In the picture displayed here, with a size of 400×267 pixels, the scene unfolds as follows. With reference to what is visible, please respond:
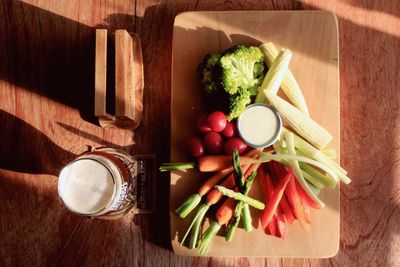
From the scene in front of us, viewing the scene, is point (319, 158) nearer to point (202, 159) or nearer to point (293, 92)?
point (293, 92)

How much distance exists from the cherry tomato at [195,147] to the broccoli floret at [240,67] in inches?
7.5

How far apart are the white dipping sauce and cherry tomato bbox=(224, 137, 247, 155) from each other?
0.03 m

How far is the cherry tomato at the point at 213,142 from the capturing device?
142 centimetres

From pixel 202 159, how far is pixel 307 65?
464 mm

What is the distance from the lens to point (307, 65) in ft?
4.80

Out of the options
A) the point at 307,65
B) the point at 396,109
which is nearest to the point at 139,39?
the point at 307,65

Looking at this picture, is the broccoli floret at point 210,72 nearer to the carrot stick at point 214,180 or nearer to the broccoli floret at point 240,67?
the broccoli floret at point 240,67

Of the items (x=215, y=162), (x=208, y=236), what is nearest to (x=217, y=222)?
(x=208, y=236)

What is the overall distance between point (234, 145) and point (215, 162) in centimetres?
8

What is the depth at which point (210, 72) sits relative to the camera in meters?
1.41

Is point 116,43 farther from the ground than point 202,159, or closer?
farther from the ground

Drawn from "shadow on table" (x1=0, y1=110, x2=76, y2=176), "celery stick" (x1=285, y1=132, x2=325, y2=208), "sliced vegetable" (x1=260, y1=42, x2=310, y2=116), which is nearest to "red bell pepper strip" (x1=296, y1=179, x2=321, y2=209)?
"celery stick" (x1=285, y1=132, x2=325, y2=208)

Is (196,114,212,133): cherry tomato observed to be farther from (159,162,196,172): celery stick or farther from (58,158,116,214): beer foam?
(58,158,116,214): beer foam

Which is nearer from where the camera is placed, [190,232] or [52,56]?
[190,232]
